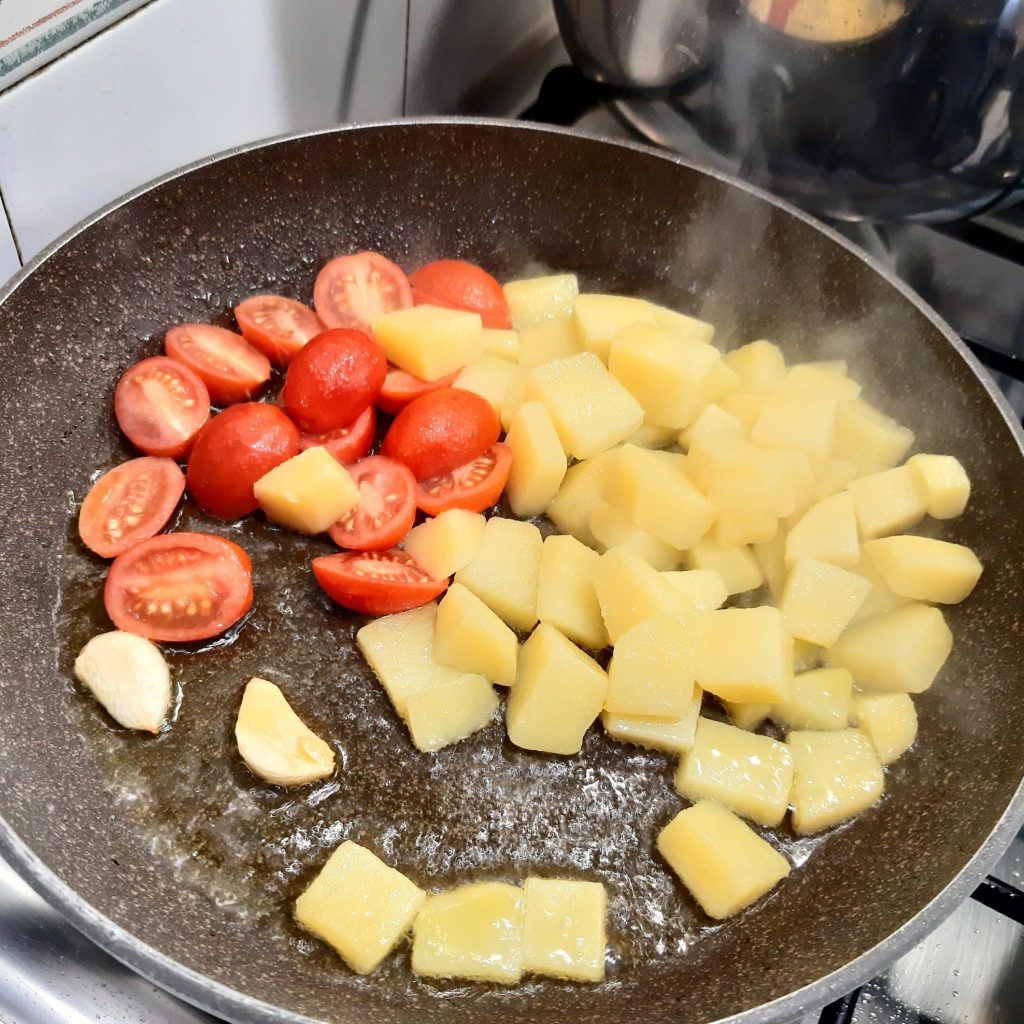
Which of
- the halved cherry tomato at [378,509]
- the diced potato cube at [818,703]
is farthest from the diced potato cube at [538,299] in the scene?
the diced potato cube at [818,703]

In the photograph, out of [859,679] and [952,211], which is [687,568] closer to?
[859,679]

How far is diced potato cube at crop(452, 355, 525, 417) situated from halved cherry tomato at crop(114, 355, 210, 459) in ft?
1.17

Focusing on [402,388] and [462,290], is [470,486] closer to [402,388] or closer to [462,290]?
[402,388]

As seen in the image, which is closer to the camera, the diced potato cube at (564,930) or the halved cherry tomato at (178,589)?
the diced potato cube at (564,930)

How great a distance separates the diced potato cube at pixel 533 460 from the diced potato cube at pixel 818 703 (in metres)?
0.40

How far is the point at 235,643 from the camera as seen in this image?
4.01 ft

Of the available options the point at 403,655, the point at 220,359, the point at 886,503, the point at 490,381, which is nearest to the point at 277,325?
the point at 220,359

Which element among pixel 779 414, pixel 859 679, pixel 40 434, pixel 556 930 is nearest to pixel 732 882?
pixel 556 930

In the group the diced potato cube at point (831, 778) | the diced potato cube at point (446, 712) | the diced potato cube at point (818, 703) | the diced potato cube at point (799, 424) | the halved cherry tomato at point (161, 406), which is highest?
the halved cherry tomato at point (161, 406)

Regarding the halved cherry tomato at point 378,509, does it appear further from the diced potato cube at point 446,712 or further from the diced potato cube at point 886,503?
the diced potato cube at point 886,503

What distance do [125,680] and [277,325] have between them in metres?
0.57

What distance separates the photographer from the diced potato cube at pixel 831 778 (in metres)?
1.16

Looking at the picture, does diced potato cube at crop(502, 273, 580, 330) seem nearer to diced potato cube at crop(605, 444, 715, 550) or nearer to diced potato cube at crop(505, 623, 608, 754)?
diced potato cube at crop(605, 444, 715, 550)

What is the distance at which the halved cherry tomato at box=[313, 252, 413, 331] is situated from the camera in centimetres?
148
